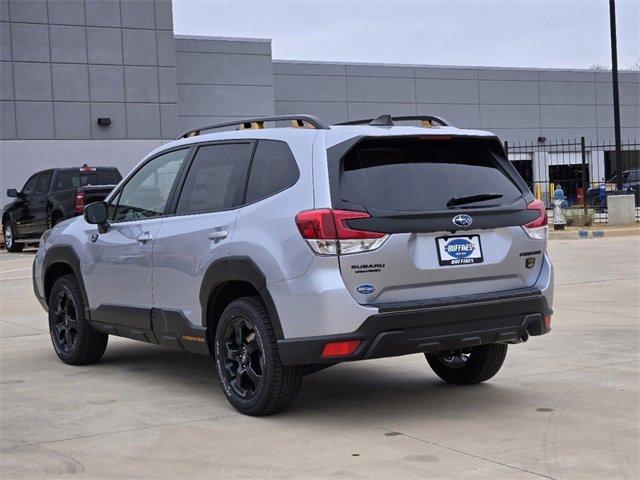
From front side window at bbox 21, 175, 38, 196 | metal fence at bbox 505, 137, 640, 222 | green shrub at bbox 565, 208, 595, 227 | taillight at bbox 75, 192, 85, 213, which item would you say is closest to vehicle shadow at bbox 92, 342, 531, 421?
taillight at bbox 75, 192, 85, 213

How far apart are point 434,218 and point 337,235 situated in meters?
0.64

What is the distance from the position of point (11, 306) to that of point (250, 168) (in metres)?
7.68

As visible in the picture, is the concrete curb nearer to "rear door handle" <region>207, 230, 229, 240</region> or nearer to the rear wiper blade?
the rear wiper blade

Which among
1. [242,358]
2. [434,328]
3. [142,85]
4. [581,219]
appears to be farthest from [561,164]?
[434,328]

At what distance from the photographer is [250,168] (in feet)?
22.4

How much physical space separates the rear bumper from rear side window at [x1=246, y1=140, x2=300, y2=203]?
3.35 feet

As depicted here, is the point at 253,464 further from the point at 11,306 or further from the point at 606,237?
the point at 606,237

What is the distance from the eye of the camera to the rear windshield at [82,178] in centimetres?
2269

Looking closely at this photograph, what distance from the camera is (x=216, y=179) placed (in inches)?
281

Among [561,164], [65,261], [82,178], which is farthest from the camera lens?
[561,164]

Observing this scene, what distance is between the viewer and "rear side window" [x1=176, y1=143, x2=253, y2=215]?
689 cm

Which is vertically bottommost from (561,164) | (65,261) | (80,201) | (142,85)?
(65,261)

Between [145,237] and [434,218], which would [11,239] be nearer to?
[145,237]

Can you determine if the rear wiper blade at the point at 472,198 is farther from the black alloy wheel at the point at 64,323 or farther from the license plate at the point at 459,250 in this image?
the black alloy wheel at the point at 64,323
